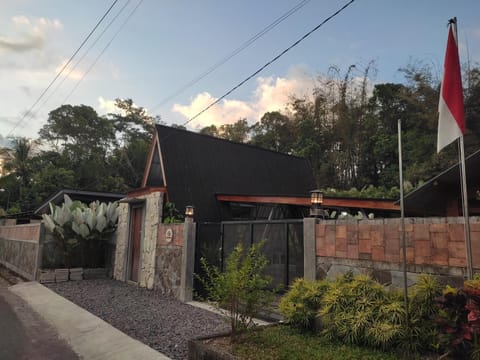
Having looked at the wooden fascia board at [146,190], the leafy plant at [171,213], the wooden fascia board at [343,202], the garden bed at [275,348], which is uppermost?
the wooden fascia board at [146,190]

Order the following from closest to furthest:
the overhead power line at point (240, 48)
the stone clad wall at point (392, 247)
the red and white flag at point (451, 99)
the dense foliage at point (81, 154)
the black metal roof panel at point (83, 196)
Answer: the red and white flag at point (451, 99)
the stone clad wall at point (392, 247)
the overhead power line at point (240, 48)
the black metal roof panel at point (83, 196)
the dense foliage at point (81, 154)

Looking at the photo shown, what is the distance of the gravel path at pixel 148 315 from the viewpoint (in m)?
5.07

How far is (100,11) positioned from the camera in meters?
8.70

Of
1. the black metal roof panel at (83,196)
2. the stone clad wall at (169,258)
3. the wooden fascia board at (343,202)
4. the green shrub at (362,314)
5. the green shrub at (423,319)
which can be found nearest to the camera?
the green shrub at (423,319)

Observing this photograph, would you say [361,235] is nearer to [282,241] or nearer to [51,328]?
[282,241]

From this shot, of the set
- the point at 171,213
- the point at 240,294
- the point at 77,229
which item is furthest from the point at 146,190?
the point at 240,294

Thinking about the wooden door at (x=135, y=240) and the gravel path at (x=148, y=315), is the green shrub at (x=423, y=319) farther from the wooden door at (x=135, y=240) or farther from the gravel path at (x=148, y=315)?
the wooden door at (x=135, y=240)

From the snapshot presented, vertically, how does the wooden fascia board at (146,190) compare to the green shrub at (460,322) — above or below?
above

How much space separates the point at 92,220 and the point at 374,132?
779 inches

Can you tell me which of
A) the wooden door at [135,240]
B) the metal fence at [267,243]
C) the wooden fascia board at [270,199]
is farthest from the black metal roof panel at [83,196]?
the metal fence at [267,243]

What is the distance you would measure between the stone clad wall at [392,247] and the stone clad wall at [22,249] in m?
9.84

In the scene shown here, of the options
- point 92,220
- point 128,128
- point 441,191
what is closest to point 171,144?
point 92,220

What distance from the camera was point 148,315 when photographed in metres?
6.51

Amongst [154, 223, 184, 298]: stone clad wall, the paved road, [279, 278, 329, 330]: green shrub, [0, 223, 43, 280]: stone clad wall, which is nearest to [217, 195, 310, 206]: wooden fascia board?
[154, 223, 184, 298]: stone clad wall
